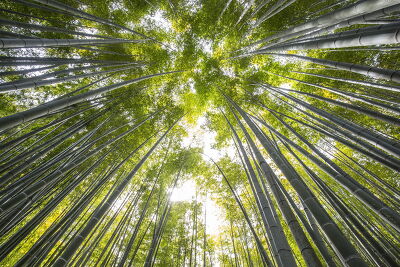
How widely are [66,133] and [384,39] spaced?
433 centimetres

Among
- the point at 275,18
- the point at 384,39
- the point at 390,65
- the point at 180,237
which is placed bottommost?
the point at 384,39

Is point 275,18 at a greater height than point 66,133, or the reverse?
point 275,18

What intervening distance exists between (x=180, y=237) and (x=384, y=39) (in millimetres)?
5436

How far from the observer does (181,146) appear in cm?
659

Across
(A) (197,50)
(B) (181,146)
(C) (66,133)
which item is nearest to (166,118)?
(B) (181,146)

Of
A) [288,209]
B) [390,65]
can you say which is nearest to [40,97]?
[288,209]

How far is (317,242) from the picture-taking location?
70.7 inches

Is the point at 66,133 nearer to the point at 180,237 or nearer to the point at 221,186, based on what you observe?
the point at 180,237

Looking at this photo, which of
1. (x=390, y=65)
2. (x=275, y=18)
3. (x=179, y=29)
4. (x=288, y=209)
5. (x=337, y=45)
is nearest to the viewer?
(x=288, y=209)

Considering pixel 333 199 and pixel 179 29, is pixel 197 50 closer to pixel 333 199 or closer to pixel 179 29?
pixel 179 29

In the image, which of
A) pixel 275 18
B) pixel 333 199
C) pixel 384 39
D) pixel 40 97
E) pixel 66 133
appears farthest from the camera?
pixel 275 18

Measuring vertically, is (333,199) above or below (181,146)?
below

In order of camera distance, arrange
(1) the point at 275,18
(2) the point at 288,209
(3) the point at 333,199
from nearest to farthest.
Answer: (2) the point at 288,209 → (3) the point at 333,199 → (1) the point at 275,18

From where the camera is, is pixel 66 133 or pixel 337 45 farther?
pixel 66 133
